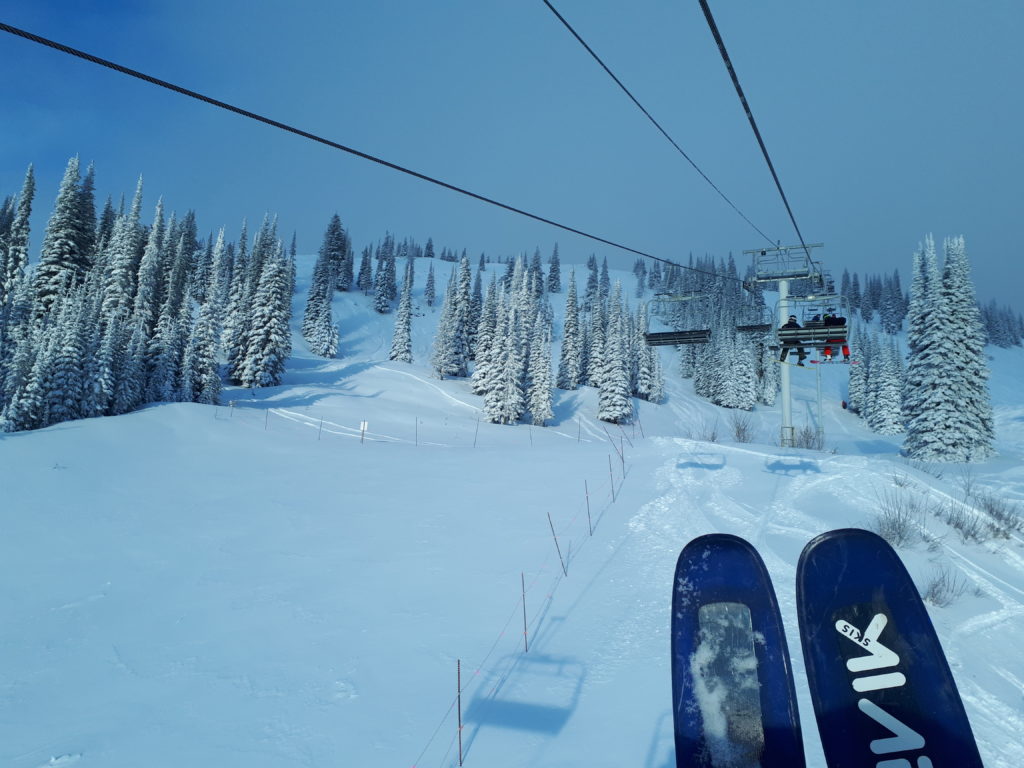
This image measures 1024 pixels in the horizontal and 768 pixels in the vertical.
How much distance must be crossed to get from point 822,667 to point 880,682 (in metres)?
0.31

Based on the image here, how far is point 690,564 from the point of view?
3947 millimetres

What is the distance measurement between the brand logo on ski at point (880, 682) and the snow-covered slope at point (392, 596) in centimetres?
267

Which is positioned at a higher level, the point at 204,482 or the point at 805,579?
the point at 805,579

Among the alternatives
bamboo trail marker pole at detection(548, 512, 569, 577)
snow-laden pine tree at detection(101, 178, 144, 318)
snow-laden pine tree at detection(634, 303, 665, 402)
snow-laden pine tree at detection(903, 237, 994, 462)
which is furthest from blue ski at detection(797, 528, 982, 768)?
snow-laden pine tree at detection(634, 303, 665, 402)

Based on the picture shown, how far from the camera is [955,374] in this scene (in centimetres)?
2983

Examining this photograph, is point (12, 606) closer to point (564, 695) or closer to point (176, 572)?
point (176, 572)

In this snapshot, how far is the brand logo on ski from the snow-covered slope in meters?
2.67

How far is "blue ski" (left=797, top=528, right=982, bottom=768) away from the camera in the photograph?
9.91ft

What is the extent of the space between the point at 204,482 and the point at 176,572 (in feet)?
25.2

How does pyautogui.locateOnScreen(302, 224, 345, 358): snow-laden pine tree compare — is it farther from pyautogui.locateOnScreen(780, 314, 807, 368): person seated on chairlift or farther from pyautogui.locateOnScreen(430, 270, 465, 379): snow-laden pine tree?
pyautogui.locateOnScreen(780, 314, 807, 368): person seated on chairlift

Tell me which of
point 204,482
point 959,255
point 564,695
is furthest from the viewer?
point 959,255

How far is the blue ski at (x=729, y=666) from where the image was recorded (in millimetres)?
3359

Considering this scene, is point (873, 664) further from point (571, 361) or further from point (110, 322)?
point (571, 361)

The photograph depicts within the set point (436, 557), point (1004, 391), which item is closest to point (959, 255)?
point (436, 557)
